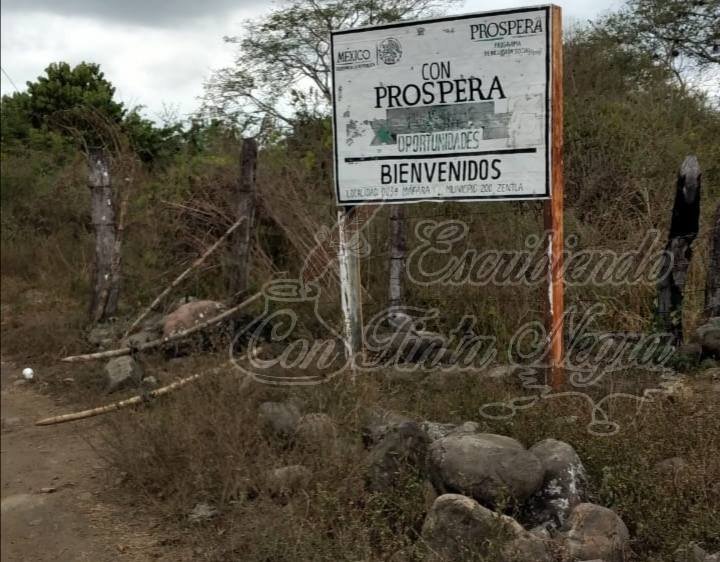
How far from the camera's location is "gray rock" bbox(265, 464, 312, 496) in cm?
407

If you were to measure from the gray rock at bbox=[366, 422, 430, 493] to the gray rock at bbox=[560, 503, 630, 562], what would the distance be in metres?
0.83

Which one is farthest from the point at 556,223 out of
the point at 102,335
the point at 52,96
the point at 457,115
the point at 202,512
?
the point at 52,96

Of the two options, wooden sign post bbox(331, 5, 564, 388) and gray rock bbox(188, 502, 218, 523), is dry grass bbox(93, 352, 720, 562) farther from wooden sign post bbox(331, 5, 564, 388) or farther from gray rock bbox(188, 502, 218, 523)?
wooden sign post bbox(331, 5, 564, 388)

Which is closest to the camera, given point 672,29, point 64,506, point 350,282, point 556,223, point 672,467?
point 672,467

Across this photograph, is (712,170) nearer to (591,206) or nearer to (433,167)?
(591,206)

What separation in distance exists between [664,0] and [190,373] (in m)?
8.41

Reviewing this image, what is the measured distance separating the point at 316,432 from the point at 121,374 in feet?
8.52

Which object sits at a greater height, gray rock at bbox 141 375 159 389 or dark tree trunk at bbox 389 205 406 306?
dark tree trunk at bbox 389 205 406 306

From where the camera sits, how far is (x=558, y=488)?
3.92 meters

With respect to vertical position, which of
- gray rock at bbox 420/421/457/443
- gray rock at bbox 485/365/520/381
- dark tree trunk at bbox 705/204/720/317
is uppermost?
dark tree trunk at bbox 705/204/720/317

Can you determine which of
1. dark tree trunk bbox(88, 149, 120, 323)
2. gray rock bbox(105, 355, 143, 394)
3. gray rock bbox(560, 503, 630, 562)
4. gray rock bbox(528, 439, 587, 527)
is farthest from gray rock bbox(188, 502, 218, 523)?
dark tree trunk bbox(88, 149, 120, 323)

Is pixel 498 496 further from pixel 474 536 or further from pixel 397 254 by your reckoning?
pixel 397 254

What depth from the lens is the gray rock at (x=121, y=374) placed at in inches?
251

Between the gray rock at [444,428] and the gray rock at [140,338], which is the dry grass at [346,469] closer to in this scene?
the gray rock at [444,428]
